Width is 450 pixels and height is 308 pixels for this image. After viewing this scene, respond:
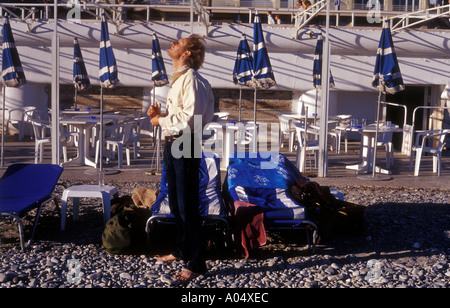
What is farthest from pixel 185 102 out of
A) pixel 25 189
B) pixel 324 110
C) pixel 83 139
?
pixel 83 139

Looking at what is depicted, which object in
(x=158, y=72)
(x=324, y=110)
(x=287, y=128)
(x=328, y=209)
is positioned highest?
(x=158, y=72)

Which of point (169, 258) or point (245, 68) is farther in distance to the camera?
point (245, 68)

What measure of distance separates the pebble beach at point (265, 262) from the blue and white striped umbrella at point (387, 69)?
3.00 m

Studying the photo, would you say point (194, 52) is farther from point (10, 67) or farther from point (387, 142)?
point (387, 142)

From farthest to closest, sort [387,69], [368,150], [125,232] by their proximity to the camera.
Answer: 1. [368,150]
2. [387,69]
3. [125,232]

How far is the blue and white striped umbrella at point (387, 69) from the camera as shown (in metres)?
8.40

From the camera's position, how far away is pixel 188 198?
3896 millimetres

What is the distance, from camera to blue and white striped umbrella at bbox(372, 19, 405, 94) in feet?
27.6

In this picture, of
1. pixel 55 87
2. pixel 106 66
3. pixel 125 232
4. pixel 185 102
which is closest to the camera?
pixel 185 102

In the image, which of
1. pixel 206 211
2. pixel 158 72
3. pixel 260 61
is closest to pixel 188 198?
pixel 206 211

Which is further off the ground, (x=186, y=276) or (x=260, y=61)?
(x=260, y=61)

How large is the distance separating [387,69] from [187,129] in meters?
5.53

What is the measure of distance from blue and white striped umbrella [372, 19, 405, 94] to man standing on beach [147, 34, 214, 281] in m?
5.19

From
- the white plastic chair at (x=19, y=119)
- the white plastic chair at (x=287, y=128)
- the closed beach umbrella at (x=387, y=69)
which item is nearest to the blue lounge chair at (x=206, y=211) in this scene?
the closed beach umbrella at (x=387, y=69)
